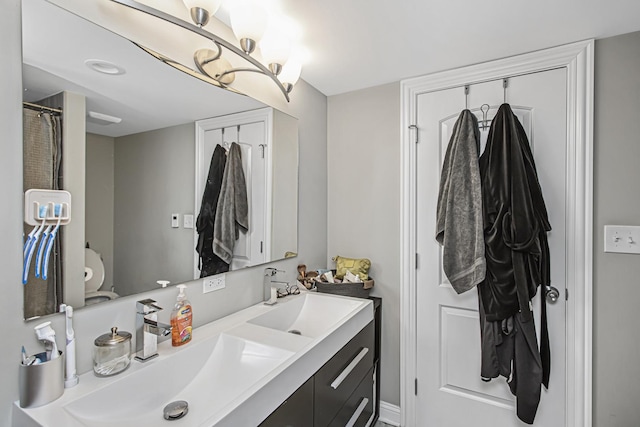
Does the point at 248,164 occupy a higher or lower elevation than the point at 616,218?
higher

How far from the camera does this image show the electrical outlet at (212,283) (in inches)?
52.9

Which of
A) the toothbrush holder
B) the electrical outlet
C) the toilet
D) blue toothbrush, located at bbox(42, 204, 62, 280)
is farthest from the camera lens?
the electrical outlet

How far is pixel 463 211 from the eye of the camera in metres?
1.69

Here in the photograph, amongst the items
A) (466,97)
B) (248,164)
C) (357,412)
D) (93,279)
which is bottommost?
(357,412)

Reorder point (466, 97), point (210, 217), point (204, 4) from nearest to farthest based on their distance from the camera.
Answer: point (204, 4), point (210, 217), point (466, 97)

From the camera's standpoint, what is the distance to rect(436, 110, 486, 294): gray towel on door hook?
164 centimetres

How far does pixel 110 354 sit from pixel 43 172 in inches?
22.0

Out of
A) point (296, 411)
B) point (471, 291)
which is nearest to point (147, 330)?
point (296, 411)

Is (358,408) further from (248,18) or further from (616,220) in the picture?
(248,18)

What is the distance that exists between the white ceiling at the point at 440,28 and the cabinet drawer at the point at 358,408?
176 centimetres

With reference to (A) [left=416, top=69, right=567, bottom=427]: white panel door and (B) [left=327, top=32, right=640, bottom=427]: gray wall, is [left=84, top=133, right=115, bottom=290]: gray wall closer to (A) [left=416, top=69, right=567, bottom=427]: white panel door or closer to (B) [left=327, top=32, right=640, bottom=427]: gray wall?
(A) [left=416, top=69, right=567, bottom=427]: white panel door

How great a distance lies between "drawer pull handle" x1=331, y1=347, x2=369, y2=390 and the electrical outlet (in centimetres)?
65

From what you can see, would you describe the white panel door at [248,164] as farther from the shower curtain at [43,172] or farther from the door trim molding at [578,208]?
the door trim molding at [578,208]

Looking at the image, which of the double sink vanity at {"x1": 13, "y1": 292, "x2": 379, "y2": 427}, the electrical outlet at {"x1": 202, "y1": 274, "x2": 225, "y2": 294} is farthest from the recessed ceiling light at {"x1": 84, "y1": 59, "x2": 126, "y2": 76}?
the double sink vanity at {"x1": 13, "y1": 292, "x2": 379, "y2": 427}
